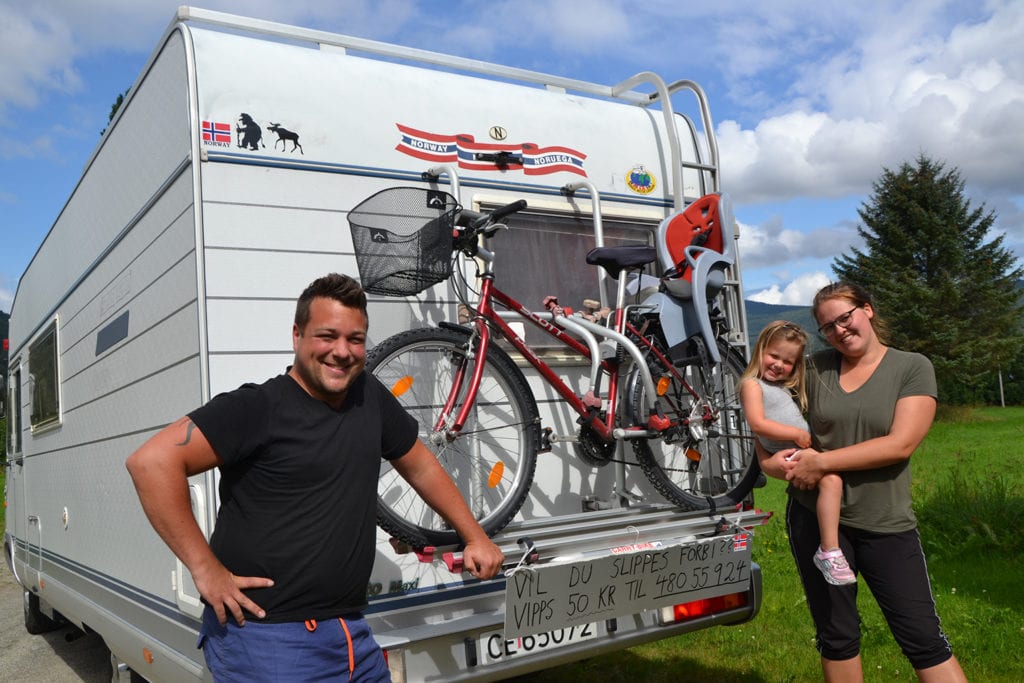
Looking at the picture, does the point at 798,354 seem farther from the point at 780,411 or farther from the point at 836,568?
the point at 836,568

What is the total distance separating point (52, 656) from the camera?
21.7 feet

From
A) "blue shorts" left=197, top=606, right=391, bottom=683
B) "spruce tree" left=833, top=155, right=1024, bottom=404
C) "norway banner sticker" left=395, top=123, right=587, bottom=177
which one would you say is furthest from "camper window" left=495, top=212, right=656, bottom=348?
"spruce tree" left=833, top=155, right=1024, bottom=404

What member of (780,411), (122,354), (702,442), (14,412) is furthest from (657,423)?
(14,412)

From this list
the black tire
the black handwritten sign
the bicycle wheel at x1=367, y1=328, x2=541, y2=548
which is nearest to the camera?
the black handwritten sign

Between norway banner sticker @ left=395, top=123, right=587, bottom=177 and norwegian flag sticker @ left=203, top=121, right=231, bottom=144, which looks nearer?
norwegian flag sticker @ left=203, top=121, right=231, bottom=144

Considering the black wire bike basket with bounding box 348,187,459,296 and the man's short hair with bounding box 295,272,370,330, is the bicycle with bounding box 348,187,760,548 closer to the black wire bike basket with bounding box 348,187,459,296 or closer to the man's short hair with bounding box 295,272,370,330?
the black wire bike basket with bounding box 348,187,459,296

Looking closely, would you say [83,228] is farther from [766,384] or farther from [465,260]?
[766,384]

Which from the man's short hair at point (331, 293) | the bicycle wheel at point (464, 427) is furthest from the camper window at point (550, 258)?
the man's short hair at point (331, 293)

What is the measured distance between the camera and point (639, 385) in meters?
3.85

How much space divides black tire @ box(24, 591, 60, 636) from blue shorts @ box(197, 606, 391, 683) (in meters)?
5.46

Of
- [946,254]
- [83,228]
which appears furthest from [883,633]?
[946,254]

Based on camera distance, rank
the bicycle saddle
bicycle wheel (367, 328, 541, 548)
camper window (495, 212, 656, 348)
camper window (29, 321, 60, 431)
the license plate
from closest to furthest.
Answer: the license plate, bicycle wheel (367, 328, 541, 548), the bicycle saddle, camper window (495, 212, 656, 348), camper window (29, 321, 60, 431)

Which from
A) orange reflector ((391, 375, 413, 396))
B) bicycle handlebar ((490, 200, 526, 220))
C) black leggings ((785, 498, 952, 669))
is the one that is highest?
bicycle handlebar ((490, 200, 526, 220))

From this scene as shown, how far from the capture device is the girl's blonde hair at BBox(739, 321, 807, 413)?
335 cm
